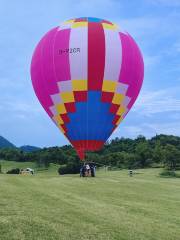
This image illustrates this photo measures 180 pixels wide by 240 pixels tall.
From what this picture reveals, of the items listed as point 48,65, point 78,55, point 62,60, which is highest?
point 78,55

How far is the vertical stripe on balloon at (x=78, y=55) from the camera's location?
33406mm

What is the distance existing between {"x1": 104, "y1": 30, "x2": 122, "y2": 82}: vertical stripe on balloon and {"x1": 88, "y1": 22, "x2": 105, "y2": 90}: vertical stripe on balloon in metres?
0.30

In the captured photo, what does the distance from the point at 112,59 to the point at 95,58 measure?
1.24 meters

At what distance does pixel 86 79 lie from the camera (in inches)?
1319

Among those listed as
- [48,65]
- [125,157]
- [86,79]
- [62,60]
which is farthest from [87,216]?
[125,157]

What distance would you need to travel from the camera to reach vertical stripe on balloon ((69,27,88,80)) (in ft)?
110

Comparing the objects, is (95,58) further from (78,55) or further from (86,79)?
(86,79)

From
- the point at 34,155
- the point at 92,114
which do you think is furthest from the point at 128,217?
the point at 34,155

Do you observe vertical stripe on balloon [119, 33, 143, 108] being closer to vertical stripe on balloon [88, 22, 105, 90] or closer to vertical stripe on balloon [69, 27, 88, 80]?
vertical stripe on balloon [88, 22, 105, 90]

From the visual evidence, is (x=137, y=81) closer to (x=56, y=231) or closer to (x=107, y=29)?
(x=107, y=29)

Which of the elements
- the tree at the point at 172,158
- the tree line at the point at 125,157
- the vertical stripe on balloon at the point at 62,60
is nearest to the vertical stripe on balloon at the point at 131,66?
the vertical stripe on balloon at the point at 62,60

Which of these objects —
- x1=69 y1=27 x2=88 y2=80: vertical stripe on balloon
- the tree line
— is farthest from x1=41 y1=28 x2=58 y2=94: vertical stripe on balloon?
the tree line

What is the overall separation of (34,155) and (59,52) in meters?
80.5

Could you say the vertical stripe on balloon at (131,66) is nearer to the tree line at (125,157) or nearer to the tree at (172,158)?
the tree line at (125,157)
